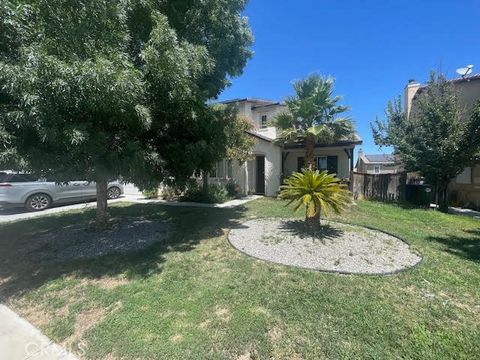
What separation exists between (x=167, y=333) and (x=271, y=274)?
1.89m

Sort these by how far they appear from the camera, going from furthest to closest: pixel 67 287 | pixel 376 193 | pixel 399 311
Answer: pixel 376 193, pixel 67 287, pixel 399 311

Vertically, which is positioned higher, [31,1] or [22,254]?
[31,1]

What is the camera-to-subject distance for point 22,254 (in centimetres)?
562

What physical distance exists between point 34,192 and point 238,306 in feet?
38.5

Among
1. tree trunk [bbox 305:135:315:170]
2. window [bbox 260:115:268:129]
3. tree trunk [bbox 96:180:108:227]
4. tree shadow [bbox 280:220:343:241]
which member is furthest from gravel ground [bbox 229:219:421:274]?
window [bbox 260:115:268:129]

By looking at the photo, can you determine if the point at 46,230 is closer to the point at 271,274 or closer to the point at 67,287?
the point at 67,287

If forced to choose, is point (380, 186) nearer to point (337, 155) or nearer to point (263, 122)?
point (337, 155)

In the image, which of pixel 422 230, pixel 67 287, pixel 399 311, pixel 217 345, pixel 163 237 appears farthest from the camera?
pixel 422 230

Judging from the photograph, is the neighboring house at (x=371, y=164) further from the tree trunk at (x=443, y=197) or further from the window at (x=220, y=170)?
the window at (x=220, y=170)

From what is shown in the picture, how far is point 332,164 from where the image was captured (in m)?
15.0

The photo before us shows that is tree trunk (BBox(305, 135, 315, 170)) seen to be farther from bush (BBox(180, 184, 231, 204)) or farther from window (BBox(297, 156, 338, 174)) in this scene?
bush (BBox(180, 184, 231, 204))

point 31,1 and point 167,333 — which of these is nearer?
point 167,333

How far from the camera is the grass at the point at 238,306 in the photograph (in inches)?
107

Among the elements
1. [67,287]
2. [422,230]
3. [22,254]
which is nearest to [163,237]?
[67,287]
